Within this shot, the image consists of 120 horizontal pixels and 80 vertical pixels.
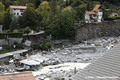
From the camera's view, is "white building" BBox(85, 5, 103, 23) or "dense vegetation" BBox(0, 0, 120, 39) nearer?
"dense vegetation" BBox(0, 0, 120, 39)

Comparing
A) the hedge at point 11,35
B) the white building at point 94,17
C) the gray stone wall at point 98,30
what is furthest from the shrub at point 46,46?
the white building at point 94,17

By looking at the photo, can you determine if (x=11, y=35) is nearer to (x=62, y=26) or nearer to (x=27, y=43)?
(x=27, y=43)

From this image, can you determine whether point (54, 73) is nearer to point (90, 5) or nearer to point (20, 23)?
point (20, 23)

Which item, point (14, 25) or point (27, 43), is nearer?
point (27, 43)

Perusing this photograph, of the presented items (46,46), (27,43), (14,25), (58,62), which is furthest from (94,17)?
(58,62)

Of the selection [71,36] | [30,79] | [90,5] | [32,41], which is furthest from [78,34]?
[30,79]

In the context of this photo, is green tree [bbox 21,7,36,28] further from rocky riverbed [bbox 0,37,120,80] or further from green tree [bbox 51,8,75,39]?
rocky riverbed [bbox 0,37,120,80]

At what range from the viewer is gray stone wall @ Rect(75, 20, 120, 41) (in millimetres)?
36969

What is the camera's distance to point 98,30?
1609 inches

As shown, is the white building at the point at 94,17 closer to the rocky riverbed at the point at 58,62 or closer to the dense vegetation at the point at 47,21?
the dense vegetation at the point at 47,21

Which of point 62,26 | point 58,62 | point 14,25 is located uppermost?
point 14,25

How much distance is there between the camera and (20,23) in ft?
111

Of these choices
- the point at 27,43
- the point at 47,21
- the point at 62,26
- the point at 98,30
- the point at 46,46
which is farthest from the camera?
the point at 98,30

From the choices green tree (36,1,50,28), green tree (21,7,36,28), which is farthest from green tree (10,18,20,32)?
green tree (36,1,50,28)
